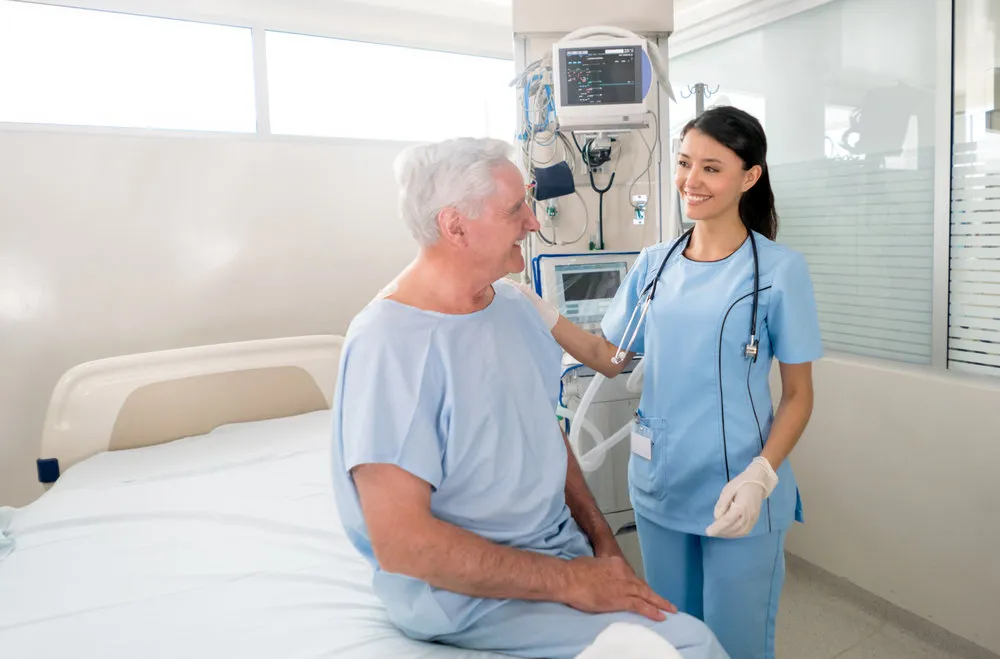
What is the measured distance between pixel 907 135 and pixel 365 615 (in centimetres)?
214

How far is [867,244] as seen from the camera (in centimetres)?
225

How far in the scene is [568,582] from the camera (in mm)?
1045

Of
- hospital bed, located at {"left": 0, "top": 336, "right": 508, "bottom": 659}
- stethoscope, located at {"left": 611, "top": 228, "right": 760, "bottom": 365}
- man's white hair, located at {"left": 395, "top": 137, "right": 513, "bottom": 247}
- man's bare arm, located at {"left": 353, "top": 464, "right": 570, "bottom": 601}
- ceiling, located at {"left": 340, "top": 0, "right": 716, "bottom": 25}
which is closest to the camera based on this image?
man's bare arm, located at {"left": 353, "top": 464, "right": 570, "bottom": 601}

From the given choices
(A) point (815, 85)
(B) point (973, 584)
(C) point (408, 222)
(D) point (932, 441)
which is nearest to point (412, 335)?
(C) point (408, 222)

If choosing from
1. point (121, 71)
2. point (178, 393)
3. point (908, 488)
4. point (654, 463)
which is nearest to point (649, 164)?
point (654, 463)

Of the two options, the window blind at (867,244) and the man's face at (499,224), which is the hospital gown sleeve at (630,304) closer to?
the man's face at (499,224)

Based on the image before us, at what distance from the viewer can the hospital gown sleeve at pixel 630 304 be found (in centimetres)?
157

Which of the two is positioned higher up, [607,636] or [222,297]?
[222,297]

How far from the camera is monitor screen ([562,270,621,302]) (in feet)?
6.89

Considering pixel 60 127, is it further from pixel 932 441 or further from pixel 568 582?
pixel 932 441

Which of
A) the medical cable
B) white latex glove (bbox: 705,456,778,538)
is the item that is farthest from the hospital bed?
the medical cable

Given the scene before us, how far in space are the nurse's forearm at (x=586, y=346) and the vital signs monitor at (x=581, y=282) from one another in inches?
19.9

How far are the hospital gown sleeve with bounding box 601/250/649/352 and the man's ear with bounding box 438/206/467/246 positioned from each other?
607mm

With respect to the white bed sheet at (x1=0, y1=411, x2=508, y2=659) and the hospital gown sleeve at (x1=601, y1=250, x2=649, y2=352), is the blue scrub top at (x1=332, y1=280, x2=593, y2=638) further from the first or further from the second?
the hospital gown sleeve at (x1=601, y1=250, x2=649, y2=352)
